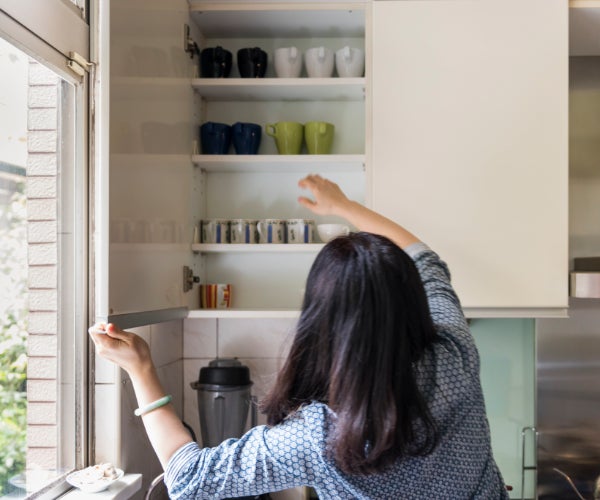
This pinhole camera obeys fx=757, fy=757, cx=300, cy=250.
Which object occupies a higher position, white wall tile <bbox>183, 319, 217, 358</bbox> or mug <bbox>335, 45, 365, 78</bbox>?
mug <bbox>335, 45, 365, 78</bbox>

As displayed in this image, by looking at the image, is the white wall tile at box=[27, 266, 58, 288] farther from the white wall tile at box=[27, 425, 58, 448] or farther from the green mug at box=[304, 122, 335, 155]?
the green mug at box=[304, 122, 335, 155]

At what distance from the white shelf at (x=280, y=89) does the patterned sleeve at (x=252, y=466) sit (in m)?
1.14

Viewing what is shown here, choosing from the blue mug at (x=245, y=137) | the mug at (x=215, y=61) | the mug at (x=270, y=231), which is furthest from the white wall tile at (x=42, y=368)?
the mug at (x=215, y=61)

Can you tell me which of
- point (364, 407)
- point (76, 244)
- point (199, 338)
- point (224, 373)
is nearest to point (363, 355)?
point (364, 407)

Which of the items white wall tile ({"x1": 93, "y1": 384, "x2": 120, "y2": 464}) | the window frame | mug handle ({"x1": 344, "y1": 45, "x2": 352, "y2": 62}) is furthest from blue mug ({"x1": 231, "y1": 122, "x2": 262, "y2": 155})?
white wall tile ({"x1": 93, "y1": 384, "x2": 120, "y2": 464})

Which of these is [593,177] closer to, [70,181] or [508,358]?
[508,358]

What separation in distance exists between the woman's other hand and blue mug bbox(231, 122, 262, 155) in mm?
985

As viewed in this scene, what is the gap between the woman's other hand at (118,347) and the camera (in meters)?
1.25

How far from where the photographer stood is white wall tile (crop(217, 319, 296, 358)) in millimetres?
2328

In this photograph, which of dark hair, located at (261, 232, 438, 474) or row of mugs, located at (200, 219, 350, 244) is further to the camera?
row of mugs, located at (200, 219, 350, 244)

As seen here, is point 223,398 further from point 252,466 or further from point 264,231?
point 252,466

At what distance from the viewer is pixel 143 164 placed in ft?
5.16

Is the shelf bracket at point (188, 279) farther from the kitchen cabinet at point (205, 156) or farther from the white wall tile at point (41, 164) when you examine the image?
the white wall tile at point (41, 164)

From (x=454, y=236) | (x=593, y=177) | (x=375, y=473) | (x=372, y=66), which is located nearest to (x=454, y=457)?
(x=375, y=473)
